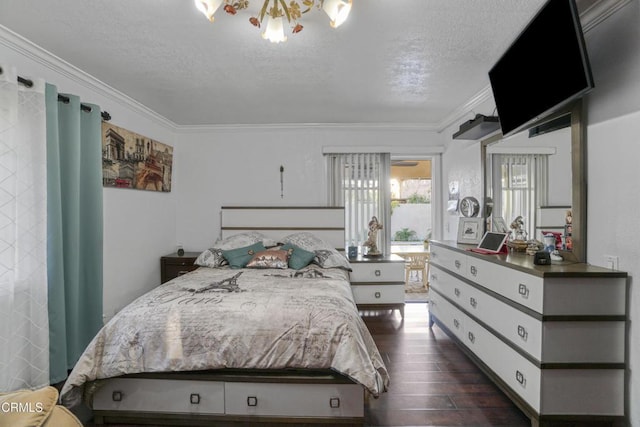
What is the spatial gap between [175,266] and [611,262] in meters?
4.08

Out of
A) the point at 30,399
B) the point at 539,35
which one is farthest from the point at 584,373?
the point at 30,399

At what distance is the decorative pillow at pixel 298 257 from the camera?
338 centimetres

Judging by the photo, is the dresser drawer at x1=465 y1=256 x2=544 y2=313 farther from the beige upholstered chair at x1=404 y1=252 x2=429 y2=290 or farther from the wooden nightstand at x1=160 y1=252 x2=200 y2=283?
the wooden nightstand at x1=160 y1=252 x2=200 y2=283

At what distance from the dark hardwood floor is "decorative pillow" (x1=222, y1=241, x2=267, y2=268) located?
1.57 metres

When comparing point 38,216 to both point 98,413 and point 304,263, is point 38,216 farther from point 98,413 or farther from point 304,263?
point 304,263

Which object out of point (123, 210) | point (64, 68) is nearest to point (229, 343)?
point (123, 210)

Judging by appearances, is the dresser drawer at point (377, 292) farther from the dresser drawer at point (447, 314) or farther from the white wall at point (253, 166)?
the white wall at point (253, 166)

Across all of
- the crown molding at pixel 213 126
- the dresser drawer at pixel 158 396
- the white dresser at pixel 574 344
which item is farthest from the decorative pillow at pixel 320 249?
the white dresser at pixel 574 344

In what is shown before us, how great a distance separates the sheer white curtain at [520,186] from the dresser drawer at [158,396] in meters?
2.54

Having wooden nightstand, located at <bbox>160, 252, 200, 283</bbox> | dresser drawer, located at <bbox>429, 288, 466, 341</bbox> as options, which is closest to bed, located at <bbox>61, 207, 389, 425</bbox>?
dresser drawer, located at <bbox>429, 288, 466, 341</bbox>

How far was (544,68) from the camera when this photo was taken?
5.98 feet

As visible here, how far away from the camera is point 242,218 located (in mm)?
4250

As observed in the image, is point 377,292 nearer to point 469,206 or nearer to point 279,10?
point 469,206

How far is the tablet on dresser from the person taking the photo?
97.3 inches
